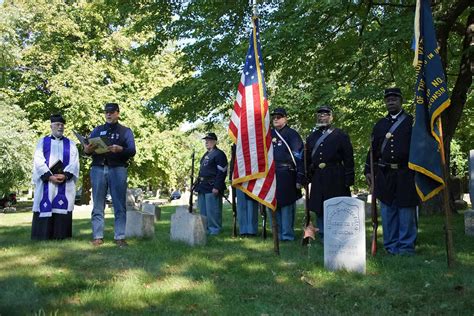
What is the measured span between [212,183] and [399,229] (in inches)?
173

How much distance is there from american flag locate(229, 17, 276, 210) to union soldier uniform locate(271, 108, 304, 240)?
60.5 inches

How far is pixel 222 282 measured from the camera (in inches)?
209

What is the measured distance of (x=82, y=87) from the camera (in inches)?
938

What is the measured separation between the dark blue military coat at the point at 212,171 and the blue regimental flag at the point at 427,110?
15.3ft

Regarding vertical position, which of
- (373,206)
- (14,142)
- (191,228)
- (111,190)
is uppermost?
(14,142)

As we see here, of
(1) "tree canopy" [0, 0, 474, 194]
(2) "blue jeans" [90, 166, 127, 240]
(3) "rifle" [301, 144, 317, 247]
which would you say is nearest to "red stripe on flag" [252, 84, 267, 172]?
(3) "rifle" [301, 144, 317, 247]

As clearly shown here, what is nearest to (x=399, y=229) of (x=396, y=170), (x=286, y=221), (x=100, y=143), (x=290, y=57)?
(x=396, y=170)

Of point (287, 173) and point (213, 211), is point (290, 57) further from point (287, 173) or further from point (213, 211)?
point (213, 211)

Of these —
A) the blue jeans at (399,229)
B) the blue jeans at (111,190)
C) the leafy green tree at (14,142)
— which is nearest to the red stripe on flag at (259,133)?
the blue jeans at (399,229)

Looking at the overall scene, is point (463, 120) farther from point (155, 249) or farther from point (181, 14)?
point (155, 249)

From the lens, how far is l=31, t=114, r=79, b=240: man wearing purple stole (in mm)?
8703

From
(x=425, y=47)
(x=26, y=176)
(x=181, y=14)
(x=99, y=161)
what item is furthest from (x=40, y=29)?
(x=425, y=47)

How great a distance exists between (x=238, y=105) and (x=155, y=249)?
2627 mm

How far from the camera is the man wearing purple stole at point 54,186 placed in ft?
28.6
